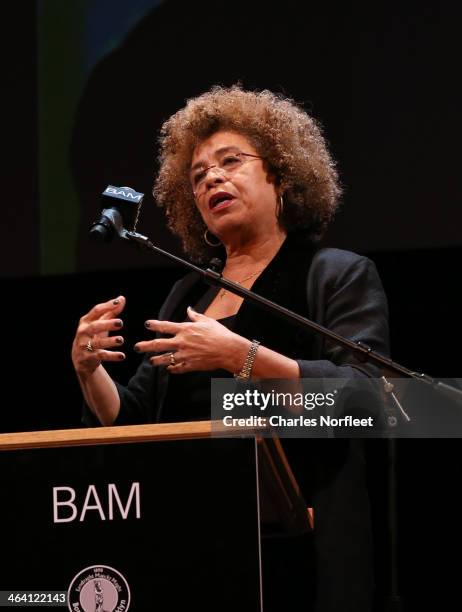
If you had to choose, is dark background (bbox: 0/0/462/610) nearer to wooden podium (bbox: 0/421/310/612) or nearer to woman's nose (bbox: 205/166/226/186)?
woman's nose (bbox: 205/166/226/186)

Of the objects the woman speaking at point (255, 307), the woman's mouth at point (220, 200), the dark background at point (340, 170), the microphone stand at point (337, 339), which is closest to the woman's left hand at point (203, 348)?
the woman speaking at point (255, 307)

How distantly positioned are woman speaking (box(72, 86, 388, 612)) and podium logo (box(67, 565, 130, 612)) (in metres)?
0.44

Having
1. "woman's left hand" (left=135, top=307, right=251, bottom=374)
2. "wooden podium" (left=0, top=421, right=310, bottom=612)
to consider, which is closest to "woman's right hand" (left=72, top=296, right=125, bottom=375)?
"woman's left hand" (left=135, top=307, right=251, bottom=374)

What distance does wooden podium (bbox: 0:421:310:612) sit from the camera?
157 centimetres

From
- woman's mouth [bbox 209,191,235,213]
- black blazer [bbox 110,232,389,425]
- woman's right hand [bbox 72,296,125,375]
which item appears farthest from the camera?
woman's mouth [bbox 209,191,235,213]

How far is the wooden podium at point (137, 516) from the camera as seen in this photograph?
1.57 metres

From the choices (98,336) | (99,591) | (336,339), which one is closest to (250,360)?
(336,339)

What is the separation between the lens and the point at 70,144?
10.8ft

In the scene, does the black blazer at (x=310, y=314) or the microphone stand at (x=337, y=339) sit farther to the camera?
the black blazer at (x=310, y=314)

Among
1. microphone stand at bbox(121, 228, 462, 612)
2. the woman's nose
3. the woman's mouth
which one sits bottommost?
microphone stand at bbox(121, 228, 462, 612)

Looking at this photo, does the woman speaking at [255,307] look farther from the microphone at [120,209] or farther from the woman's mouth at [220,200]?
the microphone at [120,209]

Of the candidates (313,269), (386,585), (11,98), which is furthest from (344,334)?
(11,98)

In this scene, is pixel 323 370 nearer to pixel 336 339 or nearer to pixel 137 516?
pixel 336 339

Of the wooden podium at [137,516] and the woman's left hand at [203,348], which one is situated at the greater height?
the woman's left hand at [203,348]
